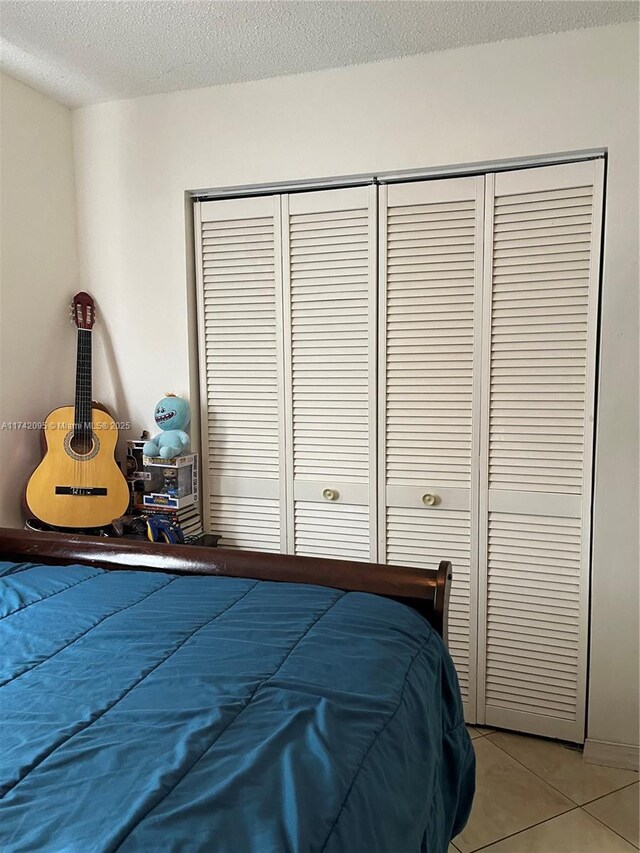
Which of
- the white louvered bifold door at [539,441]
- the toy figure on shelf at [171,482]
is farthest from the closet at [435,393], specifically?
the toy figure on shelf at [171,482]

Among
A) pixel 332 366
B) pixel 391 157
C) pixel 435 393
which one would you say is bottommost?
pixel 435 393

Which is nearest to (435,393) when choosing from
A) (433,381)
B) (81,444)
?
(433,381)

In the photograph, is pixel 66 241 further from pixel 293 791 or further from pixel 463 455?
pixel 293 791

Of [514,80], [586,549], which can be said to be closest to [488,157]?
[514,80]

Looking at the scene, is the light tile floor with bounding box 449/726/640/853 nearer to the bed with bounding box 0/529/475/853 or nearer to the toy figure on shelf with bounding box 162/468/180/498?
the bed with bounding box 0/529/475/853

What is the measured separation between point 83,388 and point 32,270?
0.50m

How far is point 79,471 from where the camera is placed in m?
2.58

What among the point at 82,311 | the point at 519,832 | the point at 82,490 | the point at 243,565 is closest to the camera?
the point at 243,565

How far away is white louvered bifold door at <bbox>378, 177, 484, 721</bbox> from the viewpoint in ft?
8.01

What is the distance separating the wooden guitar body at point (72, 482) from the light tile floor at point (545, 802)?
1.62 meters

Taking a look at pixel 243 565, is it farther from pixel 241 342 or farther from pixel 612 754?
pixel 612 754

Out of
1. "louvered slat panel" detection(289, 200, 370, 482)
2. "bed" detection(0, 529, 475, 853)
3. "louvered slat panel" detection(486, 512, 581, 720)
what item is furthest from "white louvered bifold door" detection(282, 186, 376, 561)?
"bed" detection(0, 529, 475, 853)

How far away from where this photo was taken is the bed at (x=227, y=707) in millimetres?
933

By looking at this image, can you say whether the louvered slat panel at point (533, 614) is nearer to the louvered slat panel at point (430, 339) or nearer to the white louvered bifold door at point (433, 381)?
the white louvered bifold door at point (433, 381)
